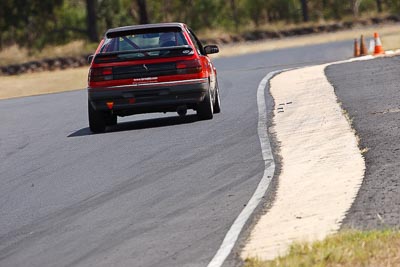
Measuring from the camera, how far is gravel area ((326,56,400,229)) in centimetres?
961

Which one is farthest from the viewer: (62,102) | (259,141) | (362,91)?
(62,102)

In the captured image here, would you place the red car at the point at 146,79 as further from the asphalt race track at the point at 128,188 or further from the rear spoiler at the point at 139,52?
the asphalt race track at the point at 128,188

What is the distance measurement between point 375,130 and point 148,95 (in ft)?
14.6

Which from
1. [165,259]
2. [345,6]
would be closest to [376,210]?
[165,259]

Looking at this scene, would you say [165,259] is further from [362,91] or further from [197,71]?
[362,91]

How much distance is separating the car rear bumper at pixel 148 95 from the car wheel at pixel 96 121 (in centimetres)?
19

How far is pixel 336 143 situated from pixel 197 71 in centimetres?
449

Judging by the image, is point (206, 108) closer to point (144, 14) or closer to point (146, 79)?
point (146, 79)

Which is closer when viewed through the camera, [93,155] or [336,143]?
[336,143]

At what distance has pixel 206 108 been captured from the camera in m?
18.8

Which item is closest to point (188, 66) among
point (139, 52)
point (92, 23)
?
point (139, 52)

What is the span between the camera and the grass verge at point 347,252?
766 cm

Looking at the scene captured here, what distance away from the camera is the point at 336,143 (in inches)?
567

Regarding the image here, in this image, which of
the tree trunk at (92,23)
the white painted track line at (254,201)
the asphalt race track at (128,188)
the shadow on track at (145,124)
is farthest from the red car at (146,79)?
the tree trunk at (92,23)
